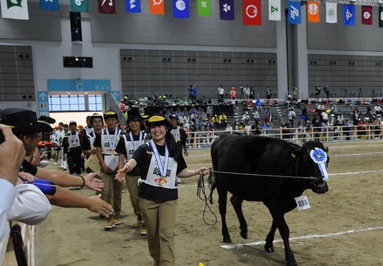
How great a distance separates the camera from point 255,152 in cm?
567

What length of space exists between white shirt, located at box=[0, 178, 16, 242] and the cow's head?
13.4ft

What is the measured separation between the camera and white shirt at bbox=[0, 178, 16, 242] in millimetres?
1411

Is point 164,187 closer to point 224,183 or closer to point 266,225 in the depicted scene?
point 224,183

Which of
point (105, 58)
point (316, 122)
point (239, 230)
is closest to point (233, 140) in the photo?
point (239, 230)

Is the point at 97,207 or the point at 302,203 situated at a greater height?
the point at 97,207

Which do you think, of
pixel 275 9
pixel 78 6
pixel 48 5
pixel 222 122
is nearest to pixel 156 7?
pixel 78 6

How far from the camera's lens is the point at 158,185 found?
4.57 meters

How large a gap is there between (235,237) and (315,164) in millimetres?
1980

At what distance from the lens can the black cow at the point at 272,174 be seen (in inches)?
193

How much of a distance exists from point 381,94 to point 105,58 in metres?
32.2

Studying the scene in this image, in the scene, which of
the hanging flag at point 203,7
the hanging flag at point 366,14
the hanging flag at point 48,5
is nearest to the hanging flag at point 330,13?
the hanging flag at point 366,14

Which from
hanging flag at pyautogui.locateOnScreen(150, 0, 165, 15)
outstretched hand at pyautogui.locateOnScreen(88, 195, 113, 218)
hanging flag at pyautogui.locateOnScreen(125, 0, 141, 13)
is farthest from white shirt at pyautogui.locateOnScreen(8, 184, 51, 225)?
hanging flag at pyautogui.locateOnScreen(150, 0, 165, 15)

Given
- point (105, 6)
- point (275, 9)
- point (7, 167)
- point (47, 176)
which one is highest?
point (105, 6)

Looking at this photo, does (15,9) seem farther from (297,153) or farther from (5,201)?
(5,201)
